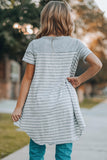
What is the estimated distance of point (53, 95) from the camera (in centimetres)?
223

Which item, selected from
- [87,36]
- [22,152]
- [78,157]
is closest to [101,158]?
[78,157]

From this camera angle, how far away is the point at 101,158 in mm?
4469

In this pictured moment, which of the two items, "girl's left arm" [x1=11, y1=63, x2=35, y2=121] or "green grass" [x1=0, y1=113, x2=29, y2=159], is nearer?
"girl's left arm" [x1=11, y1=63, x2=35, y2=121]

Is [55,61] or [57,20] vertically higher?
[57,20]

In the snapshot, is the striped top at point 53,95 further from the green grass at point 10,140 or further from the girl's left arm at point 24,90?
the green grass at point 10,140

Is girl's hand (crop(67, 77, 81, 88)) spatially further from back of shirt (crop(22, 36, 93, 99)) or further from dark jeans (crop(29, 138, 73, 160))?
dark jeans (crop(29, 138, 73, 160))

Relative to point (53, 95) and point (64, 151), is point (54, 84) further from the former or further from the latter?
point (64, 151)

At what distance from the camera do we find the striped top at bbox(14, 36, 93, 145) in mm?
2229

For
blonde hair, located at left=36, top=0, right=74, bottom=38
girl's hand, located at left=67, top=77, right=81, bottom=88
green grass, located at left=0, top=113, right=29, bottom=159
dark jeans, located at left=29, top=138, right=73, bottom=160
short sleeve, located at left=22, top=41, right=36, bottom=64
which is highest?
blonde hair, located at left=36, top=0, right=74, bottom=38

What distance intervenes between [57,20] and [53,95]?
56 cm

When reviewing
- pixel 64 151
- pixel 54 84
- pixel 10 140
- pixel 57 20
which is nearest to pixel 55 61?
pixel 54 84

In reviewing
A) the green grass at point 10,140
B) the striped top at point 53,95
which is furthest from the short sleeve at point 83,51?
the green grass at point 10,140

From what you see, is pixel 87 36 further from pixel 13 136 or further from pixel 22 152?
pixel 22 152

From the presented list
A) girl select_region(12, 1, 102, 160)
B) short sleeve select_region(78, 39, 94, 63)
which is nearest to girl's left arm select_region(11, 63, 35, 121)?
girl select_region(12, 1, 102, 160)
